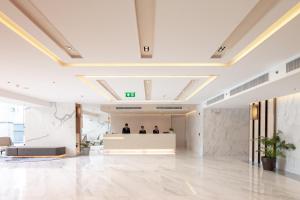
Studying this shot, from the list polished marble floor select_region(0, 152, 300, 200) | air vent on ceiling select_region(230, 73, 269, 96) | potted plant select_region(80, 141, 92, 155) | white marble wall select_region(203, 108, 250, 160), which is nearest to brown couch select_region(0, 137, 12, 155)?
potted plant select_region(80, 141, 92, 155)

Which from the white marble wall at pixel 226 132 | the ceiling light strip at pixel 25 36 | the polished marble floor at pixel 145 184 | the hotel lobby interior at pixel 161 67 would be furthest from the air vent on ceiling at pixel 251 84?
the white marble wall at pixel 226 132

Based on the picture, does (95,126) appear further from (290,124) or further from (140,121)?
(290,124)

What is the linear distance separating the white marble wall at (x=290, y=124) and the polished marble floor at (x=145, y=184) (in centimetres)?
84

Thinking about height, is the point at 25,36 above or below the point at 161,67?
above

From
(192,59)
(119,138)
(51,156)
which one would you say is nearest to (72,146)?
(51,156)

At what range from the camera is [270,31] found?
179 inches

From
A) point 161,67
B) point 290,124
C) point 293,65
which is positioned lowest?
point 290,124

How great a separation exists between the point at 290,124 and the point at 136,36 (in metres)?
7.54

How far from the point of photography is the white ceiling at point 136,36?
143 inches

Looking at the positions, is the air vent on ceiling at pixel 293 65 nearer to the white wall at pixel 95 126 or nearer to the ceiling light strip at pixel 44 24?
the ceiling light strip at pixel 44 24

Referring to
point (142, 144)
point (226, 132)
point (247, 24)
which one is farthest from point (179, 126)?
point (247, 24)

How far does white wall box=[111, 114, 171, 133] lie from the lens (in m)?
23.8

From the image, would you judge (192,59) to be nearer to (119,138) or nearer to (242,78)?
(242,78)

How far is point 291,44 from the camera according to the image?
194 inches
